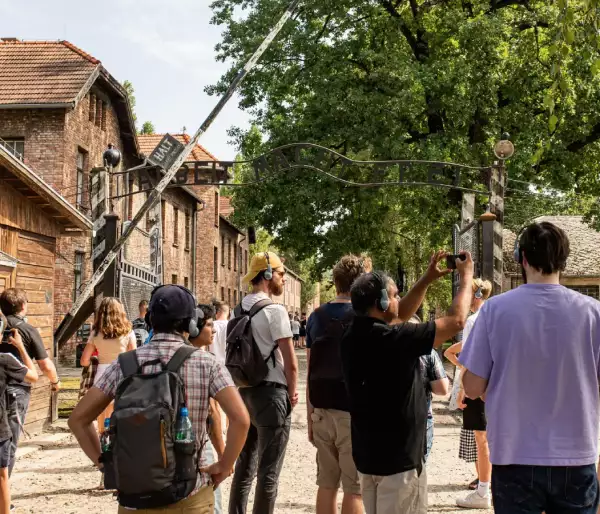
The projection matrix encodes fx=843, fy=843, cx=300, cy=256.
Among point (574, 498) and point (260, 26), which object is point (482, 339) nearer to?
point (574, 498)

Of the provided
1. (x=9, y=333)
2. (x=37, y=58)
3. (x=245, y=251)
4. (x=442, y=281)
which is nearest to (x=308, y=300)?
(x=245, y=251)

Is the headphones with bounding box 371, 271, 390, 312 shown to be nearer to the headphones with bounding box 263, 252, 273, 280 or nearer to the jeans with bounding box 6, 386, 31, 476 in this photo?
the headphones with bounding box 263, 252, 273, 280

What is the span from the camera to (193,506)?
343 cm

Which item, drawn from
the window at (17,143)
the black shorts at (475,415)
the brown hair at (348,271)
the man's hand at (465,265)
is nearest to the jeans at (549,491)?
the man's hand at (465,265)

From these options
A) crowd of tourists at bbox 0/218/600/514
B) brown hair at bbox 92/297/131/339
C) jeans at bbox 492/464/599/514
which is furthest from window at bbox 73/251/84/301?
jeans at bbox 492/464/599/514

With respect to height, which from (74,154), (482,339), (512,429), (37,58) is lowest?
(512,429)

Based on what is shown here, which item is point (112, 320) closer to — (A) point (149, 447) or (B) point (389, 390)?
(B) point (389, 390)

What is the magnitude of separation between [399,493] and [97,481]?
552 cm

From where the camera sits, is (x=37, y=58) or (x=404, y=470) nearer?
(x=404, y=470)

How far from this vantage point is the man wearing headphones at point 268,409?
5766mm

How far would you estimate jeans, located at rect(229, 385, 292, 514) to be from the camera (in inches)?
226

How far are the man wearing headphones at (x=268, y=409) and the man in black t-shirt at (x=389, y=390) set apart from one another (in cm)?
169

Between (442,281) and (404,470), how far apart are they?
39.9 meters

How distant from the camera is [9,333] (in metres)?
6.21
